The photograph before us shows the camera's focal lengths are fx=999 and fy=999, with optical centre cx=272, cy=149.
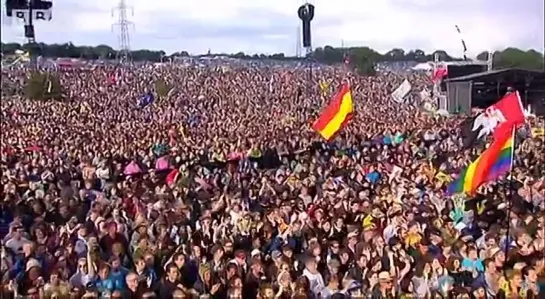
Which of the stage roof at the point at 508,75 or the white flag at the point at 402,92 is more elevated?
the stage roof at the point at 508,75

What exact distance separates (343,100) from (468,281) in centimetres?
180

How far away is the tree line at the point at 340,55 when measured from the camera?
5.10m

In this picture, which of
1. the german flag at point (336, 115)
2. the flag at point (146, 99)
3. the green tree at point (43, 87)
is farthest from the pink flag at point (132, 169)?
the german flag at point (336, 115)

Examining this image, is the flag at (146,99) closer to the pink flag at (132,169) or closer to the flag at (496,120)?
the pink flag at (132,169)

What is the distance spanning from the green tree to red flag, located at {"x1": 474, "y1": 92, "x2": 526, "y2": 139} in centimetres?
252

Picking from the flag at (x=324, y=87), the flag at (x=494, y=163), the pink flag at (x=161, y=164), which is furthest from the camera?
the flag at (x=324, y=87)

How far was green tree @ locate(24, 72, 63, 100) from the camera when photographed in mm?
5020

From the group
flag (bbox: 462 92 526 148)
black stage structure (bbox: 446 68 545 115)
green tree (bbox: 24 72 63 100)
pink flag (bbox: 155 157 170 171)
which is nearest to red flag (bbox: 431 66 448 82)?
black stage structure (bbox: 446 68 545 115)

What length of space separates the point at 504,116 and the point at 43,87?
9.03 ft

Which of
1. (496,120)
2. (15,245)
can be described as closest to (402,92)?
(496,120)

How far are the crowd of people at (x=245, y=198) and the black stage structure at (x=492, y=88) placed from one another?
193 millimetres

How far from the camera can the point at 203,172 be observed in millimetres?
6113

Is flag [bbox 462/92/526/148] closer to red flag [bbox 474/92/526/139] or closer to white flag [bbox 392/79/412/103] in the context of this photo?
red flag [bbox 474/92/526/139]

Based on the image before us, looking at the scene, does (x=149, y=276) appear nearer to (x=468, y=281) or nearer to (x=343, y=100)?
(x=468, y=281)
